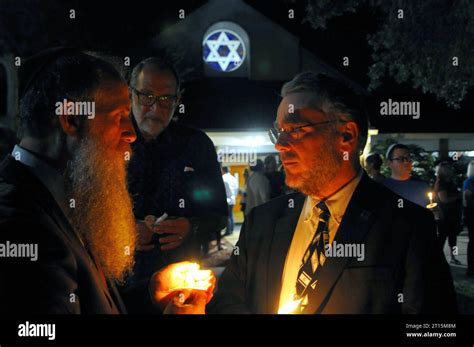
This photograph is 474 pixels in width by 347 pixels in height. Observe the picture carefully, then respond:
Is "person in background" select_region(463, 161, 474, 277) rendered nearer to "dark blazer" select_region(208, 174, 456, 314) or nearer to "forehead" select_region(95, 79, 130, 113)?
"dark blazer" select_region(208, 174, 456, 314)

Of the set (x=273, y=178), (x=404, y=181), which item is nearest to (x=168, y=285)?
(x=404, y=181)

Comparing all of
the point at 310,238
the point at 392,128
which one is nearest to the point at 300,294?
the point at 310,238

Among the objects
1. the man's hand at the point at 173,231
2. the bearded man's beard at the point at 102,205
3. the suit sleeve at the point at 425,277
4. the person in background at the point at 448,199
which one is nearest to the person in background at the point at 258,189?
the person in background at the point at 448,199

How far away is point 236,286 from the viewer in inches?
95.3

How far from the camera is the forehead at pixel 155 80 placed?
3.03m

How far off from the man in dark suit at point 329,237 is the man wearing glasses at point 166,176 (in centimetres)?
76

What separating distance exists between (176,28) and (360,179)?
1262cm

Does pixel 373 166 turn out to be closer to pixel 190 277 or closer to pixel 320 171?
pixel 320 171

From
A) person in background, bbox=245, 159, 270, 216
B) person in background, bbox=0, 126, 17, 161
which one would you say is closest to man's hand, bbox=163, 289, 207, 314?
person in background, bbox=0, 126, 17, 161

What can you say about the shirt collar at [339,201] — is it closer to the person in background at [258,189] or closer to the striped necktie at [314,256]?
the striped necktie at [314,256]

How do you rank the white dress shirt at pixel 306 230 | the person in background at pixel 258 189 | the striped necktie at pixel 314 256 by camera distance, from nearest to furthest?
the striped necktie at pixel 314 256
the white dress shirt at pixel 306 230
the person in background at pixel 258 189

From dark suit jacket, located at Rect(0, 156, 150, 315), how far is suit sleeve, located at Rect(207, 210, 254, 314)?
773mm

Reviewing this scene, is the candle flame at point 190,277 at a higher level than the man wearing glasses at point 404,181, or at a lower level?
lower

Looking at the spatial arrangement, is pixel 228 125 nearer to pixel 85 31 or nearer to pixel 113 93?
pixel 85 31
